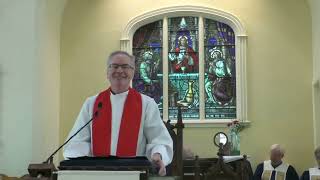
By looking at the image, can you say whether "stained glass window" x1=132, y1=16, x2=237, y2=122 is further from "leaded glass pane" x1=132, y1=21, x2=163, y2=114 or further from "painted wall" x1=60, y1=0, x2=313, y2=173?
"painted wall" x1=60, y1=0, x2=313, y2=173

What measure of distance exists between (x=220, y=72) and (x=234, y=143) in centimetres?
134

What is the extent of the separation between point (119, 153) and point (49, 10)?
606 cm

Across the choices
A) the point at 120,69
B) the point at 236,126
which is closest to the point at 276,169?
the point at 236,126

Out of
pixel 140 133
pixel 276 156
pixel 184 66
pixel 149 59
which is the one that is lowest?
pixel 276 156

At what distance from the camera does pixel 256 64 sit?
382 inches

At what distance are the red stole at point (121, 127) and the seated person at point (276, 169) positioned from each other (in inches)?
209

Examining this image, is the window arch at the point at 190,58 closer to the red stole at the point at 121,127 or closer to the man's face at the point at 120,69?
the red stole at the point at 121,127

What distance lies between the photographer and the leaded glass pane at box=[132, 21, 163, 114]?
10.0 meters

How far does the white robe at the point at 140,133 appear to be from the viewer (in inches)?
133

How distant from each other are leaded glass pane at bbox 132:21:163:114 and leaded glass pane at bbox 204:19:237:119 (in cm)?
82

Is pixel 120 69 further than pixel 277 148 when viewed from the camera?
No

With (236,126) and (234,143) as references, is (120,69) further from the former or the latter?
(236,126)

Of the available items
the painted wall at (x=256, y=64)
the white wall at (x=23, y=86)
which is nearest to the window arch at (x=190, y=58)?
the painted wall at (x=256, y=64)

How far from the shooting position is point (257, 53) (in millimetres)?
9719
